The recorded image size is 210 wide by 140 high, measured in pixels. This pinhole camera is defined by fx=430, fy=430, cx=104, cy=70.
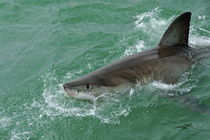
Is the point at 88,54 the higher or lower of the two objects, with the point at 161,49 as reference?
lower

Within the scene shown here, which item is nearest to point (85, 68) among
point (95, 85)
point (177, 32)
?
point (95, 85)

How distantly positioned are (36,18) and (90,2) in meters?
1.38

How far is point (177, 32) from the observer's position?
252 inches

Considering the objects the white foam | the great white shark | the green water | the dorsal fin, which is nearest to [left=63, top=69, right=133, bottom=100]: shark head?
the great white shark

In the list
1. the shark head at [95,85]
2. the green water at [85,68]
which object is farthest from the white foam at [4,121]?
the shark head at [95,85]


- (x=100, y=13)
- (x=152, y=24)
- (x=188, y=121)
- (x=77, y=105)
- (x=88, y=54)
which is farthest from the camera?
(x=100, y=13)

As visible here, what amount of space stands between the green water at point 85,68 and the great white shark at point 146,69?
15 centimetres

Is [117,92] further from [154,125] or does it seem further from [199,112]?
[199,112]

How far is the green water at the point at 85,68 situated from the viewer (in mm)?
6102

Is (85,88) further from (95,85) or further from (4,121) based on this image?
(4,121)

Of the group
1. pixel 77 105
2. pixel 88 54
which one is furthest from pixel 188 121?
pixel 88 54

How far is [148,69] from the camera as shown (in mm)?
6238

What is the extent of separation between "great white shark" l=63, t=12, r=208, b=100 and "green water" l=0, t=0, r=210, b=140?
153mm

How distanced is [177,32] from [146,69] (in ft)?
2.44
